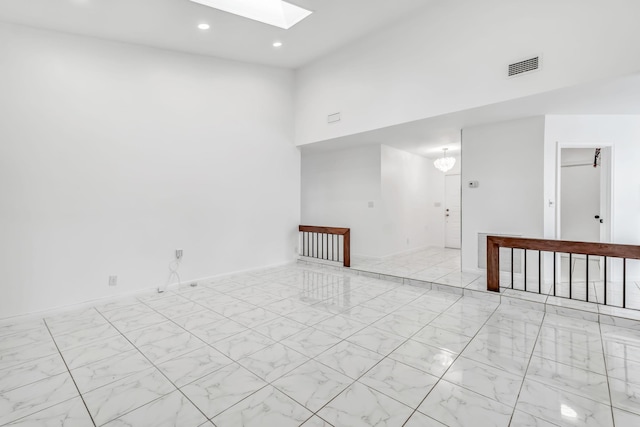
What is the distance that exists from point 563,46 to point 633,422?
3.57 m

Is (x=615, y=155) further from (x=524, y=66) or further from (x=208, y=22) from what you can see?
(x=208, y=22)

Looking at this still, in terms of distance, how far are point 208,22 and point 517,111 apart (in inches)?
175

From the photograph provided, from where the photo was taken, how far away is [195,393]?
2.12 m

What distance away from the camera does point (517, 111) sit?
425 cm

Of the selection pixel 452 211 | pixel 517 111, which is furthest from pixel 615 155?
pixel 452 211

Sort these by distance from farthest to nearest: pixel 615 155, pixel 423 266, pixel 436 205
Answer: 1. pixel 436 205
2. pixel 423 266
3. pixel 615 155


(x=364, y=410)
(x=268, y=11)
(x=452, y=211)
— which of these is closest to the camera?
(x=364, y=410)

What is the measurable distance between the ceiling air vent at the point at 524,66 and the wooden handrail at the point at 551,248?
2041 millimetres

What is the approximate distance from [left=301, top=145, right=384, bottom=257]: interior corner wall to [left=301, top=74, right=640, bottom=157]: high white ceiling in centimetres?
68

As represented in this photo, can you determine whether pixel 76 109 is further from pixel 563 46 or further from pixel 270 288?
pixel 563 46

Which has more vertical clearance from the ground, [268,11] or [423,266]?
[268,11]

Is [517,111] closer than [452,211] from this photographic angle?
Yes

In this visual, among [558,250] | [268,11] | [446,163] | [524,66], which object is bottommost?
[558,250]

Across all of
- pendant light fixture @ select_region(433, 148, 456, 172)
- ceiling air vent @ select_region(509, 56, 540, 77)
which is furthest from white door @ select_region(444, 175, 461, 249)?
ceiling air vent @ select_region(509, 56, 540, 77)
